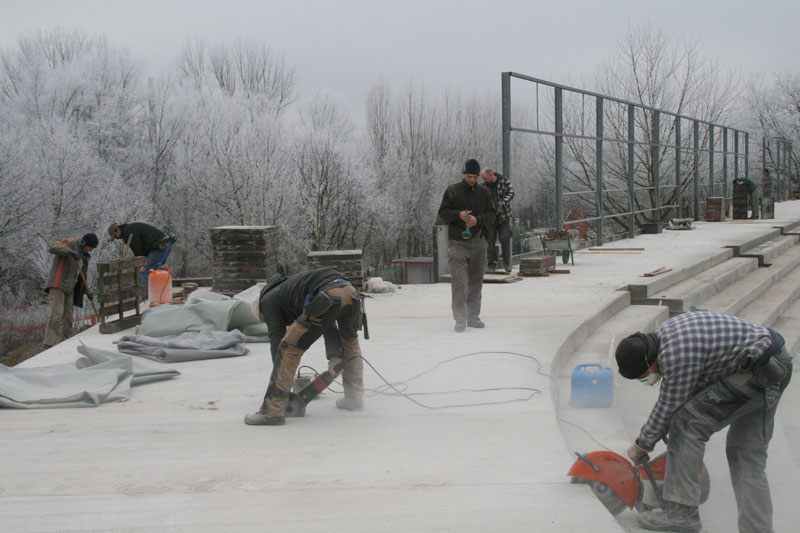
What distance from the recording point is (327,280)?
5328 mm

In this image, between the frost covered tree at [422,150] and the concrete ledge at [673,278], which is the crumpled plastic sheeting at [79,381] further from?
the frost covered tree at [422,150]

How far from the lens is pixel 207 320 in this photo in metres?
8.29

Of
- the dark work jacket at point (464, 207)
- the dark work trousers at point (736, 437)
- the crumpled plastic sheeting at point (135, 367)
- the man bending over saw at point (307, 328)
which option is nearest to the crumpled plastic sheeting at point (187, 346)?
the crumpled plastic sheeting at point (135, 367)

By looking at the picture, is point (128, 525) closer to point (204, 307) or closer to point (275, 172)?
point (204, 307)

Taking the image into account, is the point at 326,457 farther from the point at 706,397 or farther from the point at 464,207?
the point at 464,207

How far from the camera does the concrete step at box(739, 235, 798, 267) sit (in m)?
15.6

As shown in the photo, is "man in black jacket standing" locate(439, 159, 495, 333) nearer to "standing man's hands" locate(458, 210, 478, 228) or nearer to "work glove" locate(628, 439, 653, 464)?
"standing man's hands" locate(458, 210, 478, 228)

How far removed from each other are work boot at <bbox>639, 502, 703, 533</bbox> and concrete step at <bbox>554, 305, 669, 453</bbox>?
0.73 m

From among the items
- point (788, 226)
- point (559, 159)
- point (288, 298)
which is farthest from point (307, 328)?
point (788, 226)

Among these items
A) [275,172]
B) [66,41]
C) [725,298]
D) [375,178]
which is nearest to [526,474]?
[725,298]

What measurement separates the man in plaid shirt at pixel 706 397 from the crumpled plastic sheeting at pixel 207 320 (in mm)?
4910

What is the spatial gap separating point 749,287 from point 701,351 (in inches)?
378

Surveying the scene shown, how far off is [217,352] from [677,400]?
4653mm

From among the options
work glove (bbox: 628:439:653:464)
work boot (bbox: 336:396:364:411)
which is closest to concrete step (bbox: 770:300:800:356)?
work glove (bbox: 628:439:653:464)
